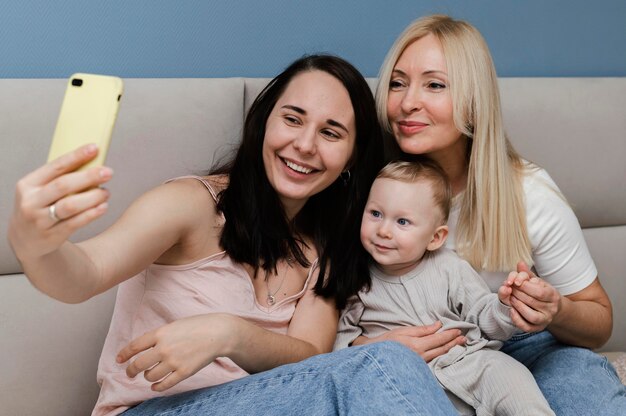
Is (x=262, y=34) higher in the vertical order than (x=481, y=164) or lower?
higher

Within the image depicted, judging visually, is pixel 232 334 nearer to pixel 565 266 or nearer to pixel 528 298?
pixel 528 298

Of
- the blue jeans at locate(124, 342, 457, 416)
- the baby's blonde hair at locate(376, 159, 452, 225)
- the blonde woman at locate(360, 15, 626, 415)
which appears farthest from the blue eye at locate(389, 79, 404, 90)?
the blue jeans at locate(124, 342, 457, 416)

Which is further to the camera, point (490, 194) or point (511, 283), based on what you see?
point (490, 194)

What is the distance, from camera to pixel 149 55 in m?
1.79

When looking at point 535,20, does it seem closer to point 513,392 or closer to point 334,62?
point 334,62

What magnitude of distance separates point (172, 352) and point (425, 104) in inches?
27.8

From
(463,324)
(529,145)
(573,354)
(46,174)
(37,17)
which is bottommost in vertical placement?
(573,354)

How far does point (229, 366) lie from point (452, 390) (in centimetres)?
40

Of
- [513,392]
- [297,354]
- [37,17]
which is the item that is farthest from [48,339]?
[513,392]

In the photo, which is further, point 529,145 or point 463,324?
point 529,145

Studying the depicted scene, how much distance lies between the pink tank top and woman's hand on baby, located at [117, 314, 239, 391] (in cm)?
17

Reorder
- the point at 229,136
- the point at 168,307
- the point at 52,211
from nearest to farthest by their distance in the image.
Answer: the point at 52,211, the point at 168,307, the point at 229,136

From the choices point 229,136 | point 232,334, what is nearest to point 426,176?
point 229,136

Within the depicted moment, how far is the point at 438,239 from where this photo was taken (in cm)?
161
